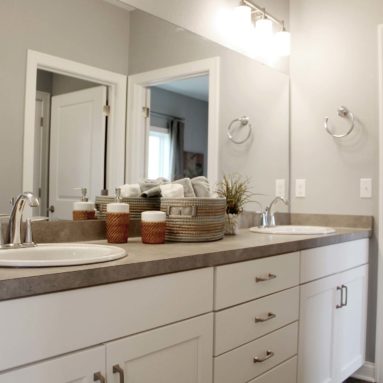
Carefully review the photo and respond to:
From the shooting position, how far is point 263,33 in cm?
271

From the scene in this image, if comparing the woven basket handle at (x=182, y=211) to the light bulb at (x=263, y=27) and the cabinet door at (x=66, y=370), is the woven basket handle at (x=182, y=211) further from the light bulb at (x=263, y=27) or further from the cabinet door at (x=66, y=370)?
the light bulb at (x=263, y=27)

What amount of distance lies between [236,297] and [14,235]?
2.45ft

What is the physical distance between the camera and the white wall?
2.07 m

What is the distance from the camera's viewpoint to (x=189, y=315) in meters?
1.37

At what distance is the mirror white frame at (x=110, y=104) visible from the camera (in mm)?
1572

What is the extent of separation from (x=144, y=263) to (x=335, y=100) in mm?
1965

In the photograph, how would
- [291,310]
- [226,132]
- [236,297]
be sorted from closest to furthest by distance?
[236,297], [291,310], [226,132]

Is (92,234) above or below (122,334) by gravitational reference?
above

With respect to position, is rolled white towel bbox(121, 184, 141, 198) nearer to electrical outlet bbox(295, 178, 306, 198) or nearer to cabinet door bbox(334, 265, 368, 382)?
cabinet door bbox(334, 265, 368, 382)

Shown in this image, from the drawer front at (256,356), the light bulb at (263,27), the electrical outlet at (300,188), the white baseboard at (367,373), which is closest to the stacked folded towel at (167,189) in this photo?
the drawer front at (256,356)

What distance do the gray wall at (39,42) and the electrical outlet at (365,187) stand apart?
153 cm

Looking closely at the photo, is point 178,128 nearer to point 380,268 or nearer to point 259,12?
point 259,12

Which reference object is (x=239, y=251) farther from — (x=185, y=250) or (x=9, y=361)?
(x=9, y=361)

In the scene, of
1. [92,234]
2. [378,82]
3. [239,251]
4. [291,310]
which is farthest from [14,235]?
[378,82]
